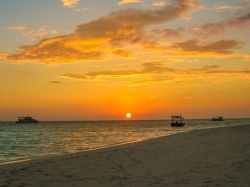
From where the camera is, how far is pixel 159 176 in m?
13.1

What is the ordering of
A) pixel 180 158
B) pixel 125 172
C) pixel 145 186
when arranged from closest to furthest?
pixel 145 186
pixel 125 172
pixel 180 158

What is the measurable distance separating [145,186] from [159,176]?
1.96m

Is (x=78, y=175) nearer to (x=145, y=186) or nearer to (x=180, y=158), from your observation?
(x=145, y=186)

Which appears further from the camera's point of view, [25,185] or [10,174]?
[10,174]

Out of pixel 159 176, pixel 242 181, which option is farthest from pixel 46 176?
pixel 242 181

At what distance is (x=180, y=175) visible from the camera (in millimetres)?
13102

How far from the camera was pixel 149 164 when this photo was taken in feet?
54.3

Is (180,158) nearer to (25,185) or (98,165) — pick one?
(98,165)

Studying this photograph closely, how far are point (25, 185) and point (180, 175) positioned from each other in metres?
5.46

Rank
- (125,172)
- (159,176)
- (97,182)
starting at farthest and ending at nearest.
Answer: (125,172) < (159,176) < (97,182)

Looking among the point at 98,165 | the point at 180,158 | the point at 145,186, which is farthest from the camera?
the point at 180,158

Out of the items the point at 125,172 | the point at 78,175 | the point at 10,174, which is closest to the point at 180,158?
the point at 125,172

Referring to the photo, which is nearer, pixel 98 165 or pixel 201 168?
pixel 201 168

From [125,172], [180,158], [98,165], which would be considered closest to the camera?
[125,172]
